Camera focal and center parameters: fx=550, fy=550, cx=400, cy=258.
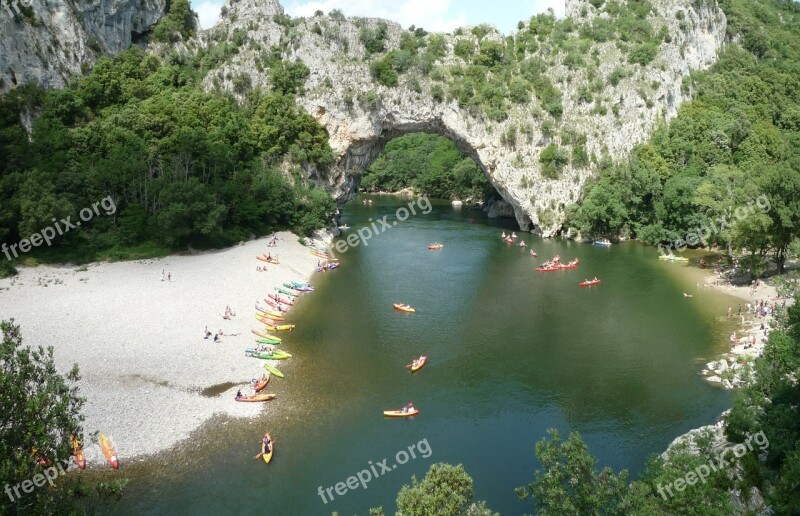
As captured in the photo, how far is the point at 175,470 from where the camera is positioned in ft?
80.1

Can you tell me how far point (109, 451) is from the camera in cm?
2486

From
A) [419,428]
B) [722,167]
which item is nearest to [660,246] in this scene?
[722,167]

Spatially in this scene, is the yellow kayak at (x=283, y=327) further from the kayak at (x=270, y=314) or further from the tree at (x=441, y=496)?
the tree at (x=441, y=496)

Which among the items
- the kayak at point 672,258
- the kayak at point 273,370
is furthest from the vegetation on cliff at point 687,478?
the kayak at point 672,258

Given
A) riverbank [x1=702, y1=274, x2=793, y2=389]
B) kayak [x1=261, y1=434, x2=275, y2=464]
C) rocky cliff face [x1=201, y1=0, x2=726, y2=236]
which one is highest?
rocky cliff face [x1=201, y1=0, x2=726, y2=236]

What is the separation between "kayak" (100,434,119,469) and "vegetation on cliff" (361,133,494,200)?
271 feet

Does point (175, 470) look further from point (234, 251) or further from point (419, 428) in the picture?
point (234, 251)

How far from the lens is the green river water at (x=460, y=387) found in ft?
78.4

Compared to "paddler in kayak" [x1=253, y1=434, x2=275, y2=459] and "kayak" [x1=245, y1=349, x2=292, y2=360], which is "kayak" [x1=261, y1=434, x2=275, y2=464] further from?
"kayak" [x1=245, y1=349, x2=292, y2=360]

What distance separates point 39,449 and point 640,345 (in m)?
34.7

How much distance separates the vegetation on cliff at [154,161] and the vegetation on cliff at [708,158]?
119ft

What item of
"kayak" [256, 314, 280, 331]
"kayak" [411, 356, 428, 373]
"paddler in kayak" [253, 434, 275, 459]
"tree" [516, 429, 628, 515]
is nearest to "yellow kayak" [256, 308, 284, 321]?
"kayak" [256, 314, 280, 331]

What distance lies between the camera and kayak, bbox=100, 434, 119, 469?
24361mm

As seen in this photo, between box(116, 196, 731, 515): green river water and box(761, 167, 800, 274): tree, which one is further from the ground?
box(761, 167, 800, 274): tree
